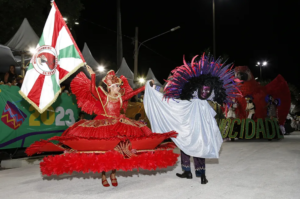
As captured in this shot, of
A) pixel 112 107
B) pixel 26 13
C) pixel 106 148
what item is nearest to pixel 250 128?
pixel 112 107

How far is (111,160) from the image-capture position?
5258mm

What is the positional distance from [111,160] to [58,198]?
1080 mm

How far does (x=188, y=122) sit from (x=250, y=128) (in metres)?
9.77

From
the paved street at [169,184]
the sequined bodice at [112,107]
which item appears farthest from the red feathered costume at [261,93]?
the sequined bodice at [112,107]

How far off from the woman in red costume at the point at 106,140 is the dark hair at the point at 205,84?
939 mm

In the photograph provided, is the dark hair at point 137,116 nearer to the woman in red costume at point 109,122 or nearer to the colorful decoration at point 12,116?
the colorful decoration at point 12,116

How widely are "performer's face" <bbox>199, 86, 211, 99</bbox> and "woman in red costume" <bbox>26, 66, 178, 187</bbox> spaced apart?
3.31 feet

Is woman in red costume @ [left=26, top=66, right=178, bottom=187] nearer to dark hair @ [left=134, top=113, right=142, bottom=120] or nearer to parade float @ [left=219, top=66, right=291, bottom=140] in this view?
dark hair @ [left=134, top=113, right=142, bottom=120]

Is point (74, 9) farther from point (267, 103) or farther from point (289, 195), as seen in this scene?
point (289, 195)

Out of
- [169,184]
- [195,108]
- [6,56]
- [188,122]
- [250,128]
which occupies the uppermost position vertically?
[6,56]

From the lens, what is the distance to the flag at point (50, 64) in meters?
5.99

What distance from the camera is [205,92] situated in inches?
→ 244

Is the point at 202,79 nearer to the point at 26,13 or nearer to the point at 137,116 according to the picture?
the point at 137,116

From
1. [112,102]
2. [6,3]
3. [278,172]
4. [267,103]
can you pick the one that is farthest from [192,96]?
[6,3]
